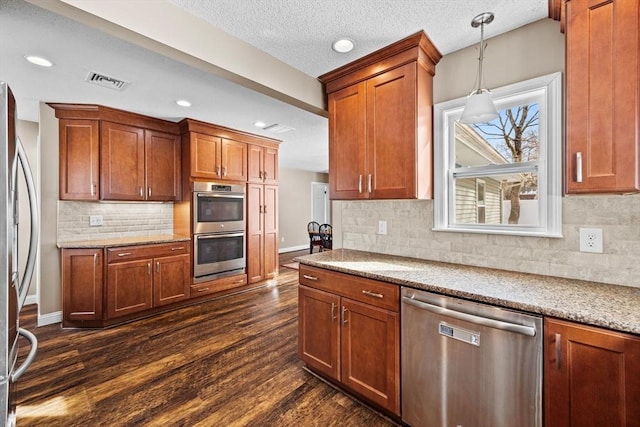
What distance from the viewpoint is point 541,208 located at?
5.77ft

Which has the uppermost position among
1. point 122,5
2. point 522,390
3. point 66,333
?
point 122,5

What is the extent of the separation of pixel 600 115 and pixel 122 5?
2373 millimetres

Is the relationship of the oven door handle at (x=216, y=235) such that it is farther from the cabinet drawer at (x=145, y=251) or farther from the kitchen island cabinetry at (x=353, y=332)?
the kitchen island cabinetry at (x=353, y=332)

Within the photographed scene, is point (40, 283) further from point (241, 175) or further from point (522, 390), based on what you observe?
point (522, 390)

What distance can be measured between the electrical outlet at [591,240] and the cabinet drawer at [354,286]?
41.0 inches

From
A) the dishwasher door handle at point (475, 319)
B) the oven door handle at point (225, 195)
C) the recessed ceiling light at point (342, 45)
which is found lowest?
the dishwasher door handle at point (475, 319)

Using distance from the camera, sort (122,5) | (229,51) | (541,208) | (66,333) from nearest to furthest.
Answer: (122,5) < (541,208) < (229,51) < (66,333)

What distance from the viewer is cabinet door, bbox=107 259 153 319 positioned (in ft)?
10.3

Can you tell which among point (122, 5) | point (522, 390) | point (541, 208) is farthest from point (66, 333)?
point (541, 208)

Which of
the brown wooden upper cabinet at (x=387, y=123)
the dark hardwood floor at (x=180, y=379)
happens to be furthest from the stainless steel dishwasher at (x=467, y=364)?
the brown wooden upper cabinet at (x=387, y=123)

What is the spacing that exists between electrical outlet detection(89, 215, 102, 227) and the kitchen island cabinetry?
9.63 feet

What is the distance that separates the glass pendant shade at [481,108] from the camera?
1622 millimetres

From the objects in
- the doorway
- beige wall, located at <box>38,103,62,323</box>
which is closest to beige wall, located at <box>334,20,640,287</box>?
beige wall, located at <box>38,103,62,323</box>

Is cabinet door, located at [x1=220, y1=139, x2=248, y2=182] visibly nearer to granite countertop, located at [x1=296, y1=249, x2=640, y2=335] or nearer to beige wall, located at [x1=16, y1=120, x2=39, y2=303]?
beige wall, located at [x1=16, y1=120, x2=39, y2=303]
